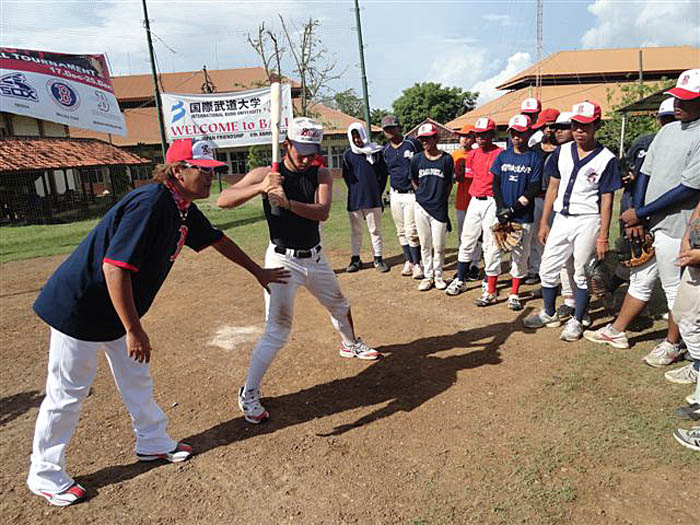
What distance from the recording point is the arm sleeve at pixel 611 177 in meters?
4.49

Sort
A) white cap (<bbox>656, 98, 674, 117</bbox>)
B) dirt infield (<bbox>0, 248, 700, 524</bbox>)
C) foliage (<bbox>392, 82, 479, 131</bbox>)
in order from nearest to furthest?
dirt infield (<bbox>0, 248, 700, 524</bbox>) < white cap (<bbox>656, 98, 674, 117</bbox>) < foliage (<bbox>392, 82, 479, 131</bbox>)

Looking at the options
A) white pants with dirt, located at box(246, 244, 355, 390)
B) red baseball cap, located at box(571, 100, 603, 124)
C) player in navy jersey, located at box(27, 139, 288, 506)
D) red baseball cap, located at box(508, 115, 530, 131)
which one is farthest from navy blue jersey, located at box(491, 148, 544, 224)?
player in navy jersey, located at box(27, 139, 288, 506)

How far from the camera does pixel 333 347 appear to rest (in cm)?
512

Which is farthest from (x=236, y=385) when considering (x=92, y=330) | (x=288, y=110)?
(x=288, y=110)

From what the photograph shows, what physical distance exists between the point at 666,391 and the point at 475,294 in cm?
290

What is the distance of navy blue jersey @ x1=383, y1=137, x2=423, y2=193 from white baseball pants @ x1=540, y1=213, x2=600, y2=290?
279 cm

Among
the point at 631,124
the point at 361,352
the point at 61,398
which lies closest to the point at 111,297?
the point at 61,398

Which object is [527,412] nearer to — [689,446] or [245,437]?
[689,446]

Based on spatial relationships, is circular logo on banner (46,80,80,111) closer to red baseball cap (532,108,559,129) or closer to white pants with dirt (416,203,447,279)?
white pants with dirt (416,203,447,279)

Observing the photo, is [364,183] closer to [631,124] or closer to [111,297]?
[111,297]

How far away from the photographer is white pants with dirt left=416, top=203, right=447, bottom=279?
261 inches

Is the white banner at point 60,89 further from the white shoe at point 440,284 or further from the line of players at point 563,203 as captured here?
the white shoe at point 440,284

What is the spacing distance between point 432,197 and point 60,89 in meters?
19.4

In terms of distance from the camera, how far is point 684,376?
3.95m
